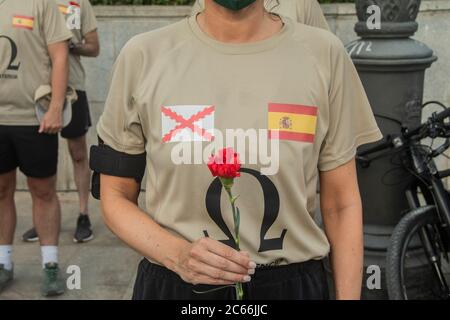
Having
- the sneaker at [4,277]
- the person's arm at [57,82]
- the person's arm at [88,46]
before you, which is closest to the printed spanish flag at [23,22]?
the person's arm at [57,82]

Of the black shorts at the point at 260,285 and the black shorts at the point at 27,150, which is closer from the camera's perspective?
the black shorts at the point at 260,285

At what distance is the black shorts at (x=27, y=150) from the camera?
185 inches

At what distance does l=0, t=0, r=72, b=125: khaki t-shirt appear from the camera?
460 cm

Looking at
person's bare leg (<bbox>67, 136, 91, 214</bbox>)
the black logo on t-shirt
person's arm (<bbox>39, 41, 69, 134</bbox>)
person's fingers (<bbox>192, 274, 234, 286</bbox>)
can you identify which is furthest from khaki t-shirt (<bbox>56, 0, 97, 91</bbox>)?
person's fingers (<bbox>192, 274, 234, 286</bbox>)

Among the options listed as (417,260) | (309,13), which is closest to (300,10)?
(309,13)

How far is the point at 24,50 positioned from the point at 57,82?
29 centimetres

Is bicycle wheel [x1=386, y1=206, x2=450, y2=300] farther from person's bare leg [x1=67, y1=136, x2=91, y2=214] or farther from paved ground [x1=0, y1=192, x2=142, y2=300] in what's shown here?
person's bare leg [x1=67, y1=136, x2=91, y2=214]

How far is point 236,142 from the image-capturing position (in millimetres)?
1840

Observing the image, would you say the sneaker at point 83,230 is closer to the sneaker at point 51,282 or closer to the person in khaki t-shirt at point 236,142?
the sneaker at point 51,282

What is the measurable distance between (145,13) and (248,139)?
200 inches

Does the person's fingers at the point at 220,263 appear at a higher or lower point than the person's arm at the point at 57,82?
higher

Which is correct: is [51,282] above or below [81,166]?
below

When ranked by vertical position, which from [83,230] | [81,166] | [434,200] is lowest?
[83,230]

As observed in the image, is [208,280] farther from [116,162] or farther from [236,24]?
[236,24]
